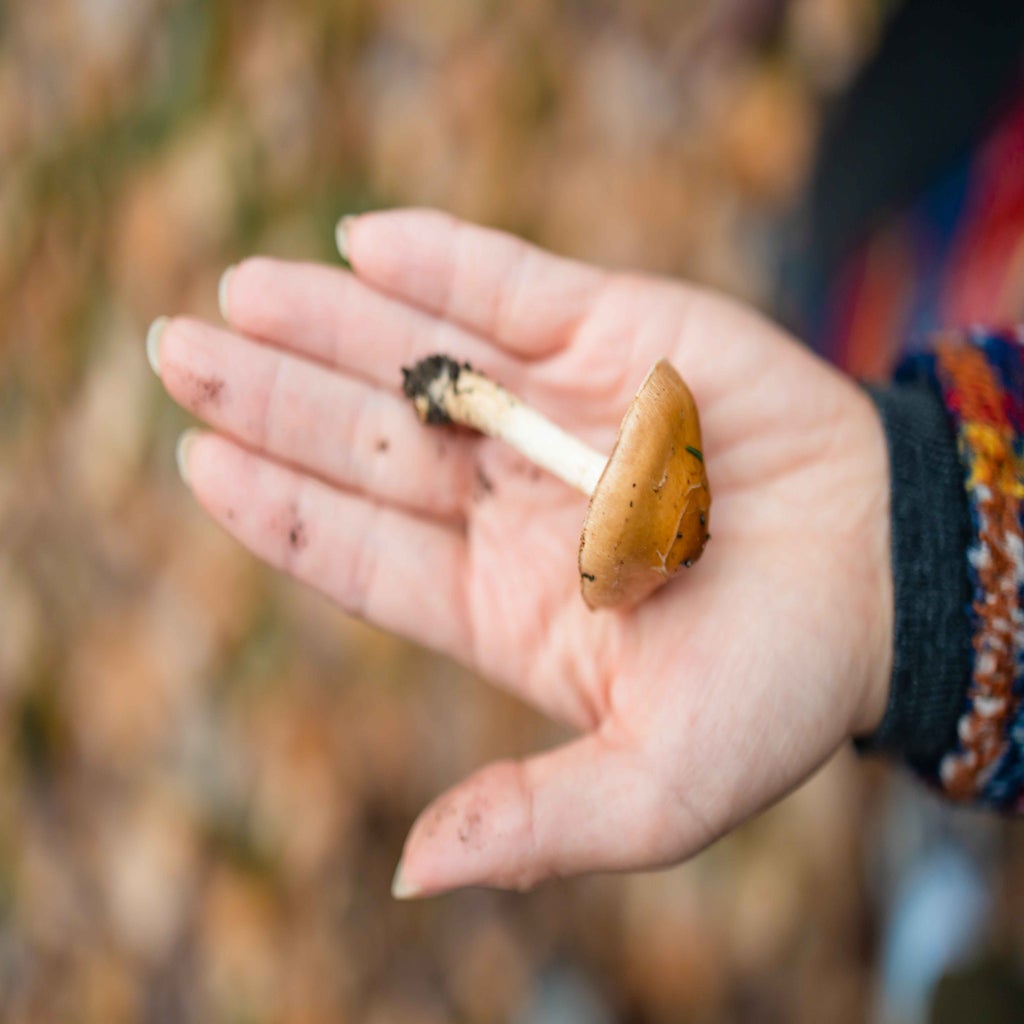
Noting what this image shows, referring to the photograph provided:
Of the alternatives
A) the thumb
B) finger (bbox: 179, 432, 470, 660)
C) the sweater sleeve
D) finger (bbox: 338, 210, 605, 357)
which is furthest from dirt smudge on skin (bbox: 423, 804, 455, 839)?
finger (bbox: 338, 210, 605, 357)

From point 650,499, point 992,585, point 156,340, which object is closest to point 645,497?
point 650,499

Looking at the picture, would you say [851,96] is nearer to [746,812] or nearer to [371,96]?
[371,96]

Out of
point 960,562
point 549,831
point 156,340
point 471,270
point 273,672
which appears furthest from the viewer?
point 273,672

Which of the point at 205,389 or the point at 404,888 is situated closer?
the point at 404,888

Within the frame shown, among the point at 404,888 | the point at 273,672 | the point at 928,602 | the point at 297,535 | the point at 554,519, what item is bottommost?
the point at 273,672

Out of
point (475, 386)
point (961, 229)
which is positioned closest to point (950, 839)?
point (961, 229)

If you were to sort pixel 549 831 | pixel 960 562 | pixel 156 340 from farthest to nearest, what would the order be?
pixel 156 340, pixel 960 562, pixel 549 831

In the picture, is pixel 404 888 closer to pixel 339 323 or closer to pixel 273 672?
pixel 339 323
